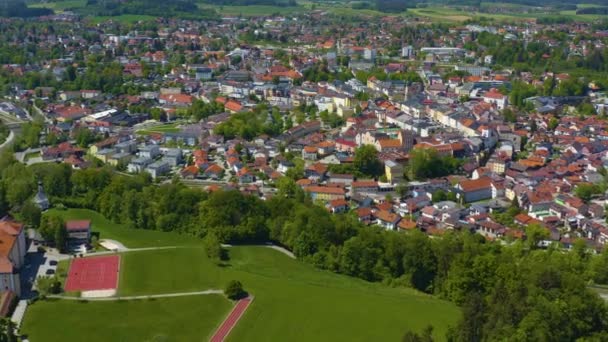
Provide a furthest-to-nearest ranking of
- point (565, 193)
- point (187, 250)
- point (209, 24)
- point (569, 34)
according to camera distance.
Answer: point (209, 24)
point (569, 34)
point (565, 193)
point (187, 250)

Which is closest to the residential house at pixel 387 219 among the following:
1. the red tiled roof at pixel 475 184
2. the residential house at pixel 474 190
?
the residential house at pixel 474 190

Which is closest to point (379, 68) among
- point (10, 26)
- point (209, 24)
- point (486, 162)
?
point (486, 162)

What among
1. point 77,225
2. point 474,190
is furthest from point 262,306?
point 474,190

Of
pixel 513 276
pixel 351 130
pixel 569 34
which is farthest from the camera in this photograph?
pixel 569 34

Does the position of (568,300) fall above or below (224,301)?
above

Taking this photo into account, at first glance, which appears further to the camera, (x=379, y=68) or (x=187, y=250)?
(x=379, y=68)

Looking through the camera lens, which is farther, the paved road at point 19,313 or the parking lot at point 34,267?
the parking lot at point 34,267

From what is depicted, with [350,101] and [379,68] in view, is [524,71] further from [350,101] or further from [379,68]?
[350,101]

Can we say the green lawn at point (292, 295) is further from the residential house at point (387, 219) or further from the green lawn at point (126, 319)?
the residential house at point (387, 219)
